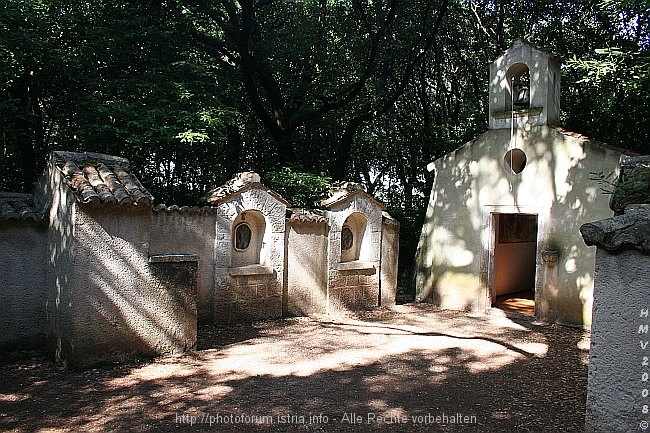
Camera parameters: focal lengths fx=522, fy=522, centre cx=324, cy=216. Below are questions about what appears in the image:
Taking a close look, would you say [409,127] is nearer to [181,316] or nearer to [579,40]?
[579,40]

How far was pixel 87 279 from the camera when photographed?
265 inches

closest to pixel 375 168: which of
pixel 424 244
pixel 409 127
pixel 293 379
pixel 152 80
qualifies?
pixel 409 127

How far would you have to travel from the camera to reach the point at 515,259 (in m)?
14.4

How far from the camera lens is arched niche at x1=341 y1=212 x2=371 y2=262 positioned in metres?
11.7

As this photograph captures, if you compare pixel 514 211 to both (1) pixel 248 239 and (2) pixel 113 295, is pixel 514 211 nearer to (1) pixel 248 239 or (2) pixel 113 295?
(1) pixel 248 239

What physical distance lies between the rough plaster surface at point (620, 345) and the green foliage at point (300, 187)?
776cm

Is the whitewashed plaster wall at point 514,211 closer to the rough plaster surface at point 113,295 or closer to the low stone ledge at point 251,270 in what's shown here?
the low stone ledge at point 251,270

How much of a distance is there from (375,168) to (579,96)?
7937 millimetres

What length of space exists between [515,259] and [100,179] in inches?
439

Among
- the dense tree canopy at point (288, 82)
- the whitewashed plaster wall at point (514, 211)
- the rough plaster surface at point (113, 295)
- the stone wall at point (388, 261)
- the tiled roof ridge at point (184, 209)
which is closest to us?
the rough plaster surface at point (113, 295)

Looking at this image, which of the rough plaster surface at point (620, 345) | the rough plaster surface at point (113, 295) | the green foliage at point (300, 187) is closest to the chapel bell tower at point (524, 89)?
the green foliage at point (300, 187)

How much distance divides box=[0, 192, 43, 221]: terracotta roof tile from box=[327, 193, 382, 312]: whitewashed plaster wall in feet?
17.9

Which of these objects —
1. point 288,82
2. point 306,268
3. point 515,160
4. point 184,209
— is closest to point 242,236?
point 306,268

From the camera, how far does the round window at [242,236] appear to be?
10117mm
